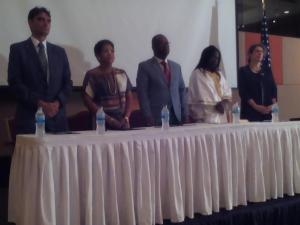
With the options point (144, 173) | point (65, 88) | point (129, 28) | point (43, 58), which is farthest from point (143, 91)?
point (129, 28)

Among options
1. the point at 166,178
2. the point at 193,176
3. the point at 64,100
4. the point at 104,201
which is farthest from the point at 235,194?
the point at 64,100

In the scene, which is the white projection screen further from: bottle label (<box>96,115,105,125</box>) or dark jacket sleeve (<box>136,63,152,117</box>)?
bottle label (<box>96,115,105,125</box>)

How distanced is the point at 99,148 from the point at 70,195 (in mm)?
310

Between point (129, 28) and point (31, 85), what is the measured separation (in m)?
1.56

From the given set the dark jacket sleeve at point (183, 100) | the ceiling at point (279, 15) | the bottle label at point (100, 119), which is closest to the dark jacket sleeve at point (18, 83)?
the bottle label at point (100, 119)

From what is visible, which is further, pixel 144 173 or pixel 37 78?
pixel 37 78

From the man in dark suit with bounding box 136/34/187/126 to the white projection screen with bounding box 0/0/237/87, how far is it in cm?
85

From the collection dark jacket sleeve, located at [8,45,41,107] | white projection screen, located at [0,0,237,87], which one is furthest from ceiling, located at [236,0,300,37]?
dark jacket sleeve, located at [8,45,41,107]

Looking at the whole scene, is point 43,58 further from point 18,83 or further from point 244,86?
point 244,86

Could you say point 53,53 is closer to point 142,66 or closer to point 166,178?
point 142,66

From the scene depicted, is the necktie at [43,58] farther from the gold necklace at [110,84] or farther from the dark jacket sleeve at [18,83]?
the gold necklace at [110,84]

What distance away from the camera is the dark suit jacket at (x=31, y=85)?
2666mm

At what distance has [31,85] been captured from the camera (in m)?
2.73

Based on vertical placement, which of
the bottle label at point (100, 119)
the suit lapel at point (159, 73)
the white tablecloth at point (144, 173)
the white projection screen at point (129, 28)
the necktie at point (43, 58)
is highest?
the white projection screen at point (129, 28)
